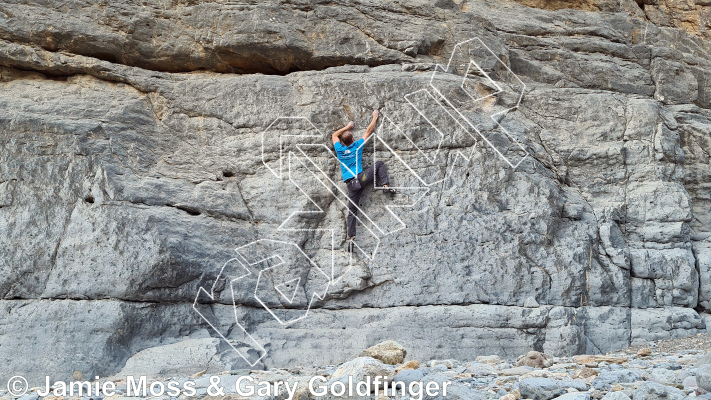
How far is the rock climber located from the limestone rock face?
6.4 inches

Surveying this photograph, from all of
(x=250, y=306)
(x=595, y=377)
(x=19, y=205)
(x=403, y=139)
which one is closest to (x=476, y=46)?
(x=403, y=139)

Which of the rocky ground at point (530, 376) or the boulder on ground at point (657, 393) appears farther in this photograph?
the rocky ground at point (530, 376)

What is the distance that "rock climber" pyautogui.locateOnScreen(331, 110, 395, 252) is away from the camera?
7648 mm

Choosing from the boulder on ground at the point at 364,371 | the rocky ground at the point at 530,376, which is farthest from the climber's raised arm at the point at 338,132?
the boulder on ground at the point at 364,371

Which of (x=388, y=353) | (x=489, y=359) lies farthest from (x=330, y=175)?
(x=489, y=359)

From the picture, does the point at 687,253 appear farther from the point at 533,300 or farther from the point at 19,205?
the point at 19,205

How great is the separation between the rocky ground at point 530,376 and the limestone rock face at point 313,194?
0.63 m

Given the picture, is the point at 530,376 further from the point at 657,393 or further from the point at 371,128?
the point at 371,128

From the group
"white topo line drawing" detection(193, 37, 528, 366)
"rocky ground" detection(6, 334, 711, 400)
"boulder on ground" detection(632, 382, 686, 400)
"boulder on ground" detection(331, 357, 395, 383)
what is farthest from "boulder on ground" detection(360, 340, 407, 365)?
"boulder on ground" detection(632, 382, 686, 400)

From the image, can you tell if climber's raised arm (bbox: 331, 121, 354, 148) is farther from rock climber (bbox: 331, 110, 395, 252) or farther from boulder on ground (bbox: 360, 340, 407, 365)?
boulder on ground (bbox: 360, 340, 407, 365)

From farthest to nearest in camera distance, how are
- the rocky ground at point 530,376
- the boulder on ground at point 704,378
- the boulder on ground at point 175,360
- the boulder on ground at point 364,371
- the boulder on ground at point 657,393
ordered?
the boulder on ground at point 175,360
the boulder on ground at point 364,371
the rocky ground at point 530,376
the boulder on ground at point 704,378
the boulder on ground at point 657,393

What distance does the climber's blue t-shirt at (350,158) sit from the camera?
25.2ft

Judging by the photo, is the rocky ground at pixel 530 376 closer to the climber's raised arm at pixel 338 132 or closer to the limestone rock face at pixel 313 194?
the limestone rock face at pixel 313 194

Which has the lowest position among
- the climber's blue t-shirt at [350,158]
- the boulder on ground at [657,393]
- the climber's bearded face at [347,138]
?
the boulder on ground at [657,393]
